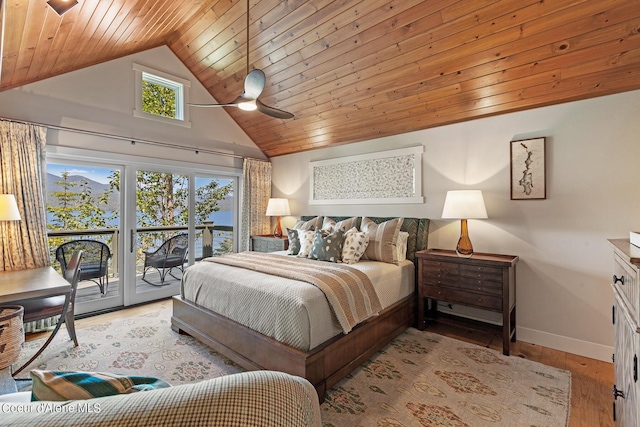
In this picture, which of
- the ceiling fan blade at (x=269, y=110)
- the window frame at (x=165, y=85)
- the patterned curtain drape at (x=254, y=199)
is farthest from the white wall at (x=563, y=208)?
the window frame at (x=165, y=85)

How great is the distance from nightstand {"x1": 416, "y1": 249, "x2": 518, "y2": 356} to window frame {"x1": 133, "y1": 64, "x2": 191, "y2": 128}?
3.98 m

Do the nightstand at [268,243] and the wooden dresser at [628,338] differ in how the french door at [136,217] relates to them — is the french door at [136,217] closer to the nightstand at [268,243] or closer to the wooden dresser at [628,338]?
the nightstand at [268,243]

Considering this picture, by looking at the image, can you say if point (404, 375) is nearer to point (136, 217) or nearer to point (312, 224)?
point (312, 224)

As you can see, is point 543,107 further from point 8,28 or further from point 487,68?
point 8,28

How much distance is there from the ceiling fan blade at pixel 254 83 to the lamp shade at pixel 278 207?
2641mm

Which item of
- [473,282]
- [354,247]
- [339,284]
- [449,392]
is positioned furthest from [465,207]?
→ [449,392]

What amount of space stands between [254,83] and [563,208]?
3.19m

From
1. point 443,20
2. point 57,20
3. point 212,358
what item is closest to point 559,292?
point 443,20

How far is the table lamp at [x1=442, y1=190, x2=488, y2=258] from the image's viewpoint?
9.81ft

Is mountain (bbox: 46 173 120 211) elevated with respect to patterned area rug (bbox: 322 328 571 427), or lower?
elevated

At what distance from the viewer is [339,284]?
241 centimetres

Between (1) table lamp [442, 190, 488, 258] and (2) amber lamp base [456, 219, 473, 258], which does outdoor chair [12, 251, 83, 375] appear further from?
(2) amber lamp base [456, 219, 473, 258]

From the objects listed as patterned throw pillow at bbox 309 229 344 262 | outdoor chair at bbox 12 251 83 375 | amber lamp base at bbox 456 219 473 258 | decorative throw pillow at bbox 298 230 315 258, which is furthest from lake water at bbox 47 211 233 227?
amber lamp base at bbox 456 219 473 258

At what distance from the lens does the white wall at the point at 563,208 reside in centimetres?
262
